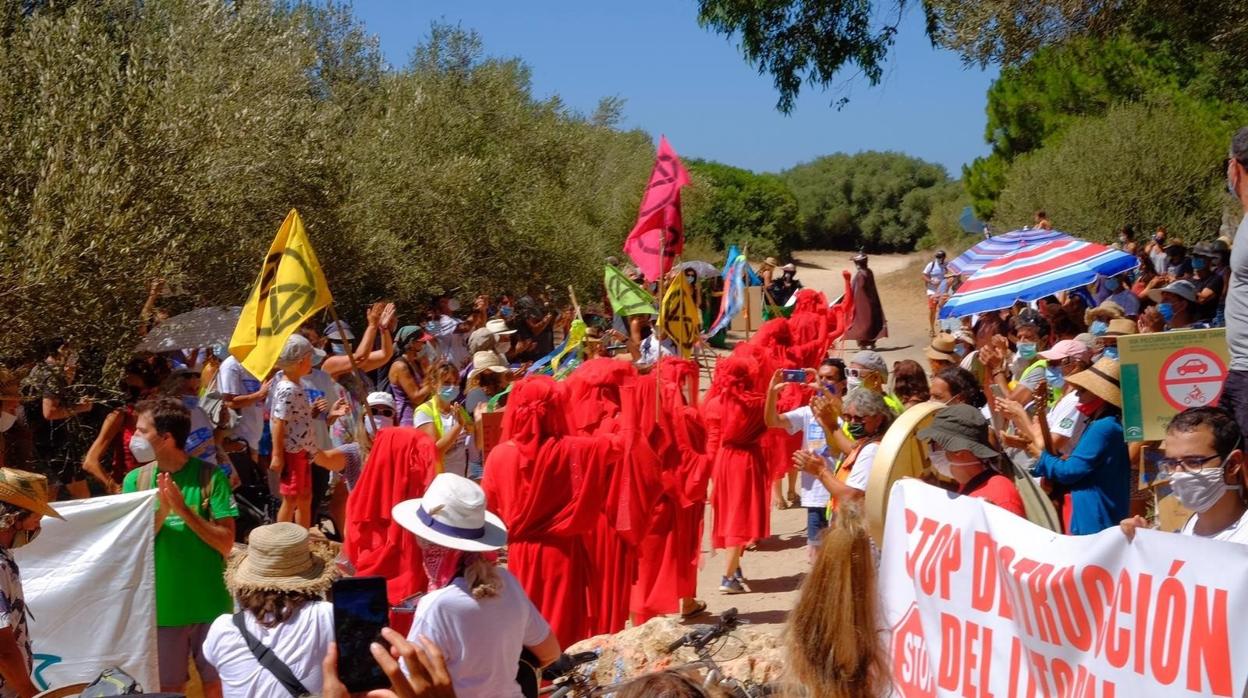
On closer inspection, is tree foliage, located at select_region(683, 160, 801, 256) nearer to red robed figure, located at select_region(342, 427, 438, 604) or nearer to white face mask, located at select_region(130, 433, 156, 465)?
red robed figure, located at select_region(342, 427, 438, 604)

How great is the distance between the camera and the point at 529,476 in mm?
6840

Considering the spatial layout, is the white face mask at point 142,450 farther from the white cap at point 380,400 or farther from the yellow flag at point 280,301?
the white cap at point 380,400

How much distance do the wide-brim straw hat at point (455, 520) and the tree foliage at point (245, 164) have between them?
5.86 metres

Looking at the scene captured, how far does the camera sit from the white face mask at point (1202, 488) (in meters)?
4.24

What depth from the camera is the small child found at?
8953mm

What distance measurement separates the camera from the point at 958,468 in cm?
501

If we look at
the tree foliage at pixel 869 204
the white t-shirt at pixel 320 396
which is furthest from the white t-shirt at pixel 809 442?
the tree foliage at pixel 869 204

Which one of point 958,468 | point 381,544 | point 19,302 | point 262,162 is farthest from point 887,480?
point 262,162

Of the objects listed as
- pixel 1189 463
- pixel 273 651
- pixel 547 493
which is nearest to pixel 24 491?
pixel 273 651

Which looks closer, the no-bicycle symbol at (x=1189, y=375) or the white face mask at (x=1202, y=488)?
the white face mask at (x=1202, y=488)

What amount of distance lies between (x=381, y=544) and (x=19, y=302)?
402 cm

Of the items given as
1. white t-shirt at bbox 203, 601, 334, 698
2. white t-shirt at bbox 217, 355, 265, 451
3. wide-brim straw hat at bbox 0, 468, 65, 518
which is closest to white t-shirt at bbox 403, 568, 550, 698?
white t-shirt at bbox 203, 601, 334, 698

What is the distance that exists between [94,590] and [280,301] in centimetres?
240

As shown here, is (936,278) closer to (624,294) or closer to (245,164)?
(624,294)
